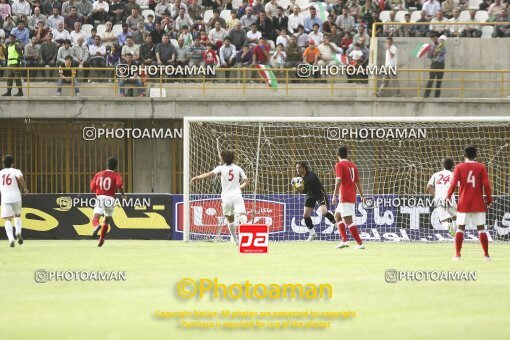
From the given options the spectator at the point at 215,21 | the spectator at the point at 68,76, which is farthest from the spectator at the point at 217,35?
the spectator at the point at 68,76

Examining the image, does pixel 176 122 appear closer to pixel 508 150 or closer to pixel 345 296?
pixel 508 150

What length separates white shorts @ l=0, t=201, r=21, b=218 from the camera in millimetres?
22734

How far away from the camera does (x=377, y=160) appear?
30.3m

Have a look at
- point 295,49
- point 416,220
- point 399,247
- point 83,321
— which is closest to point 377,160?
point 416,220

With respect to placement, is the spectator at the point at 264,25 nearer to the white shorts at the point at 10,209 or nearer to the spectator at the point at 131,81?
the spectator at the point at 131,81

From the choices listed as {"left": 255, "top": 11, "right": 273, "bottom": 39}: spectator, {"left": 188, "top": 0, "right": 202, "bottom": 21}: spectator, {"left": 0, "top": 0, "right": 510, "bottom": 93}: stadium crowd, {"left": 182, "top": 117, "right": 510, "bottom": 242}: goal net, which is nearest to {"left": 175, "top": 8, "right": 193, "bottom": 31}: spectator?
{"left": 0, "top": 0, "right": 510, "bottom": 93}: stadium crowd

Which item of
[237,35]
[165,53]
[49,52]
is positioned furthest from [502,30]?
[49,52]

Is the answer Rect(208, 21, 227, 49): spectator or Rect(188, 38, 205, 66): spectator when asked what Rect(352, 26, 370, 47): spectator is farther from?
Rect(188, 38, 205, 66): spectator

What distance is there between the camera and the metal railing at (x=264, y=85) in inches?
1298

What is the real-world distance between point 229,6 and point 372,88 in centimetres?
575

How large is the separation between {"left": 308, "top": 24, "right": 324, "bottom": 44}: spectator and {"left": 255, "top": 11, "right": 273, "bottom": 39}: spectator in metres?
1.35

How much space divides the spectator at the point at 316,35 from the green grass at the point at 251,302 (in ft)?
47.7

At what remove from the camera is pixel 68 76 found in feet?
110

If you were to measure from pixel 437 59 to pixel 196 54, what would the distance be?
22.8 feet
